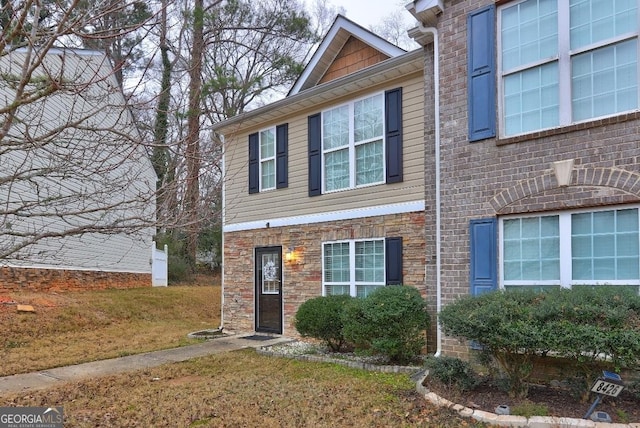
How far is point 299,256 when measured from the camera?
10000 millimetres

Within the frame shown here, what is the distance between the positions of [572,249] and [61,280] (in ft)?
45.7

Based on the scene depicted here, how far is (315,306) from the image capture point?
27.3 feet

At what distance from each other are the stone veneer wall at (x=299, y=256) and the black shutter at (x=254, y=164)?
1.03 metres

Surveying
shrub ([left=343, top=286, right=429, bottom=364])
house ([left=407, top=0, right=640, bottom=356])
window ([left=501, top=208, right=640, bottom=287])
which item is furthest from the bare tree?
window ([left=501, top=208, right=640, bottom=287])

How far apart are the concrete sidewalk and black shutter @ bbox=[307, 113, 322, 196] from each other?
10.4 ft

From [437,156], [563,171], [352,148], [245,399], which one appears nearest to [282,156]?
[352,148]

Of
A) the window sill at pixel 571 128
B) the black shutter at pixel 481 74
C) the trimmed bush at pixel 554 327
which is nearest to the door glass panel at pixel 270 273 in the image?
the black shutter at pixel 481 74

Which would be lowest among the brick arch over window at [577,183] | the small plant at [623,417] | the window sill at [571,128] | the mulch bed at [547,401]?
the mulch bed at [547,401]

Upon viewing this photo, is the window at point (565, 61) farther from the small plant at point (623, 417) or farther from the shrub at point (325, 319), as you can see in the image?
the shrub at point (325, 319)

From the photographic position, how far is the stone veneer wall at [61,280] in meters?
12.7

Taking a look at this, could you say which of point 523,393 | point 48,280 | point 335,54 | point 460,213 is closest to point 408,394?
point 523,393

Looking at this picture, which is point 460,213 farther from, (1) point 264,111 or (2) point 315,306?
(1) point 264,111

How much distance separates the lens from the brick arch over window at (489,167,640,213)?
524 cm

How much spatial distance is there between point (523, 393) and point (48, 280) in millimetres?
13386
